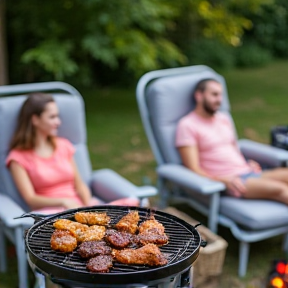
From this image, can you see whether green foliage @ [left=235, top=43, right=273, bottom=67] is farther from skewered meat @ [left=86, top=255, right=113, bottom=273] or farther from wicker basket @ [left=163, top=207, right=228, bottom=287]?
skewered meat @ [left=86, top=255, right=113, bottom=273]

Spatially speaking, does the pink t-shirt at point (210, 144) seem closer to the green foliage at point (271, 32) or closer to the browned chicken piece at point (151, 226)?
the browned chicken piece at point (151, 226)

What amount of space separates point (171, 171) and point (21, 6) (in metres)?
4.59

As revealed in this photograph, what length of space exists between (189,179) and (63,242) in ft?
5.02

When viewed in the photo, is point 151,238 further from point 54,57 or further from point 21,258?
point 54,57

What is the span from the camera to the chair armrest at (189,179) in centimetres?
321

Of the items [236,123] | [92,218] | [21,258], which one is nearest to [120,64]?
[236,123]

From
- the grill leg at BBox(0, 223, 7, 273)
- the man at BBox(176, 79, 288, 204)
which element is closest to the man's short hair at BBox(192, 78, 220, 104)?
the man at BBox(176, 79, 288, 204)

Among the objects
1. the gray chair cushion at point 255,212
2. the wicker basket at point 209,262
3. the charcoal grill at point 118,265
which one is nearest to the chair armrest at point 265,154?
the gray chair cushion at point 255,212

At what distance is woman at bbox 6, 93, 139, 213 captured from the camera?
306 cm

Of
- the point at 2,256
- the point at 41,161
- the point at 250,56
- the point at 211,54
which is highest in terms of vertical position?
the point at 41,161

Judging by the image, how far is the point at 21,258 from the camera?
2.87m

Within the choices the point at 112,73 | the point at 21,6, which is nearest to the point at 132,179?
the point at 21,6

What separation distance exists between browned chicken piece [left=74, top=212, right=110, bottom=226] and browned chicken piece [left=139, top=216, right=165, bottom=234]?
0.50 feet

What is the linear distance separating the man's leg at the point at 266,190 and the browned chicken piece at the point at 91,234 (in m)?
1.56
